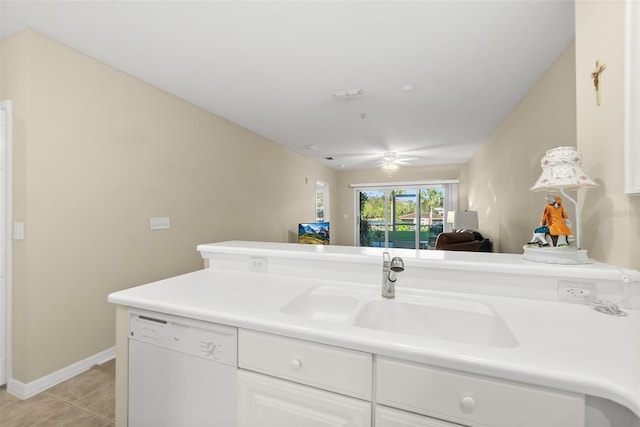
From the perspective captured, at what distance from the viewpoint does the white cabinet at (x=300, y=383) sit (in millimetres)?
853

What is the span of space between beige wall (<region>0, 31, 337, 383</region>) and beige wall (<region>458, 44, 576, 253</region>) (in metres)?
3.39

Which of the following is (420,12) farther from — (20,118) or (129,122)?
(20,118)

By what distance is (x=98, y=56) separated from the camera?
7.20 feet

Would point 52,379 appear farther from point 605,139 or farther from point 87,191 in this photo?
point 605,139

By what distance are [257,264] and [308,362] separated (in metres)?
0.85

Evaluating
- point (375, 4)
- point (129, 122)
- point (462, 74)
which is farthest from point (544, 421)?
point (129, 122)

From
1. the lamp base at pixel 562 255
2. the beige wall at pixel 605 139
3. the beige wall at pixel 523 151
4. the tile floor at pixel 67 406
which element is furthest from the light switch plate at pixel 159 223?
the beige wall at pixel 523 151

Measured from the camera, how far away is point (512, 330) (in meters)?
0.92

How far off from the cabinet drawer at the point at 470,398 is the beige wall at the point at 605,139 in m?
0.78

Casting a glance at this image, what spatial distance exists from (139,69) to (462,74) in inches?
109

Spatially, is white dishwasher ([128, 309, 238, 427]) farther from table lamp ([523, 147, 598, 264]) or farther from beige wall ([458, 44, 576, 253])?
beige wall ([458, 44, 576, 253])

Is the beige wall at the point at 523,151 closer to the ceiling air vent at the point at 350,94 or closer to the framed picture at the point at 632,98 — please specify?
the framed picture at the point at 632,98

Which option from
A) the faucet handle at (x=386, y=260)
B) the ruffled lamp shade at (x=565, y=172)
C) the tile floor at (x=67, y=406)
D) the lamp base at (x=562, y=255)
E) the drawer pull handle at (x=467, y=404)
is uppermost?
the ruffled lamp shade at (x=565, y=172)

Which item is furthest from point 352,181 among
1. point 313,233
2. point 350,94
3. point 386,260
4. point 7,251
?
point 7,251
